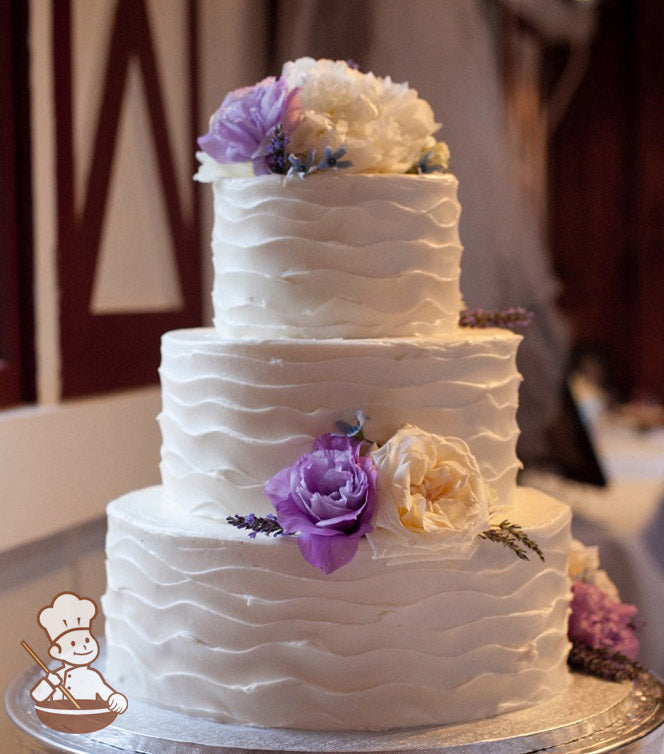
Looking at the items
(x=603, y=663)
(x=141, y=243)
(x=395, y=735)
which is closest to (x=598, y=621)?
(x=603, y=663)

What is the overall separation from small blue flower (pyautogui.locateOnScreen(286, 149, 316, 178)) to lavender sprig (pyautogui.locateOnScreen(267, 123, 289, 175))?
2 cm

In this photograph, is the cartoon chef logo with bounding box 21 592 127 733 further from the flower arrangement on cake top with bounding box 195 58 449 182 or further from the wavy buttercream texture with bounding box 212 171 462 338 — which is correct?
the flower arrangement on cake top with bounding box 195 58 449 182

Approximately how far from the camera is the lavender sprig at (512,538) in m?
1.55

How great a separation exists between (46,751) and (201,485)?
44cm

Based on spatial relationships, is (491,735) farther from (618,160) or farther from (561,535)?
(618,160)

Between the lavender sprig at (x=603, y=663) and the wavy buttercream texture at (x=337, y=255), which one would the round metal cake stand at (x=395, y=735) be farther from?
the wavy buttercream texture at (x=337, y=255)

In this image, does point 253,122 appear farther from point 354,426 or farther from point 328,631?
point 328,631

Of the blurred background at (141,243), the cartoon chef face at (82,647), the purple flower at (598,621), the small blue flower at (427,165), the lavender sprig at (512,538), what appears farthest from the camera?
the blurred background at (141,243)

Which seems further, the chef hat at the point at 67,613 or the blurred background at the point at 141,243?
the blurred background at the point at 141,243

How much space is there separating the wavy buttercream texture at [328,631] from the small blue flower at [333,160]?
0.57 m

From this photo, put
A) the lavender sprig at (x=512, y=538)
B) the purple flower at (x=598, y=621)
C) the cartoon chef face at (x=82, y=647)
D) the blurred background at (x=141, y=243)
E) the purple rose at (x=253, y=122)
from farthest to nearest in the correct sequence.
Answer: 1. the blurred background at (x=141, y=243)
2. the purple flower at (x=598, y=621)
3. the purple rose at (x=253, y=122)
4. the lavender sprig at (x=512, y=538)
5. the cartoon chef face at (x=82, y=647)

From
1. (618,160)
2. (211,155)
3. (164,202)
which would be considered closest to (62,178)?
(164,202)

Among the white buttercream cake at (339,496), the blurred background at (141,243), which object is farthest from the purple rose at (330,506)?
the blurred background at (141,243)

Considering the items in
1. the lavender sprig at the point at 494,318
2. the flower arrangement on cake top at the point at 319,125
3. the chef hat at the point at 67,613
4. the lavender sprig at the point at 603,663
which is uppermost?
the flower arrangement on cake top at the point at 319,125
